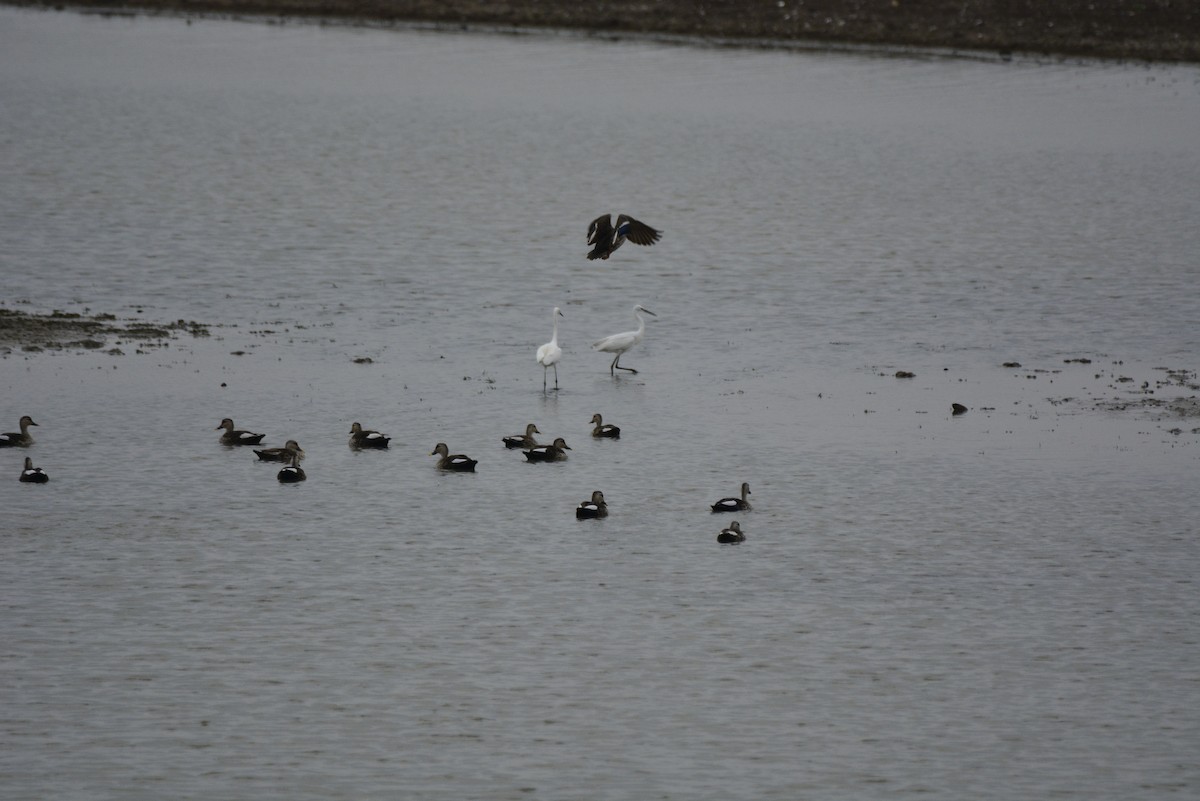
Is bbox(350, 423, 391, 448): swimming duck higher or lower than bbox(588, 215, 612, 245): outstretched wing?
lower

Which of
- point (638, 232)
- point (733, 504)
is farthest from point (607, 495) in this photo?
point (638, 232)

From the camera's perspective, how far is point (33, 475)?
19.5 m

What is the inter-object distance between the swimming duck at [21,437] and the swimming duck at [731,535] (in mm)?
8620

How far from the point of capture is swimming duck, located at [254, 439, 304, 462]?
67.4ft

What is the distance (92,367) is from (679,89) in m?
48.6

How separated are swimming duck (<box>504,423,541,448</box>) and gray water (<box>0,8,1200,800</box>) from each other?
321 millimetres

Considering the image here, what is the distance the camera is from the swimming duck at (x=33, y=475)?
63.9ft

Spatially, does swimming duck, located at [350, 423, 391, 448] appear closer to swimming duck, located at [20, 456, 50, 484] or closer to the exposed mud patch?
swimming duck, located at [20, 456, 50, 484]

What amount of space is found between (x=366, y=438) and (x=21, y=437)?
4.14 m

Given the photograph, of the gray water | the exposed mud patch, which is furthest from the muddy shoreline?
the exposed mud patch

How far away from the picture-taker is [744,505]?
19.5 meters

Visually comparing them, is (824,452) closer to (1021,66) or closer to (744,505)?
(744,505)

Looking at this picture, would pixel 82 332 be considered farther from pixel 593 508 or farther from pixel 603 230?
pixel 593 508

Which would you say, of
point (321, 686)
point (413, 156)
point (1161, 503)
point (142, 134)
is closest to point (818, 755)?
point (321, 686)
